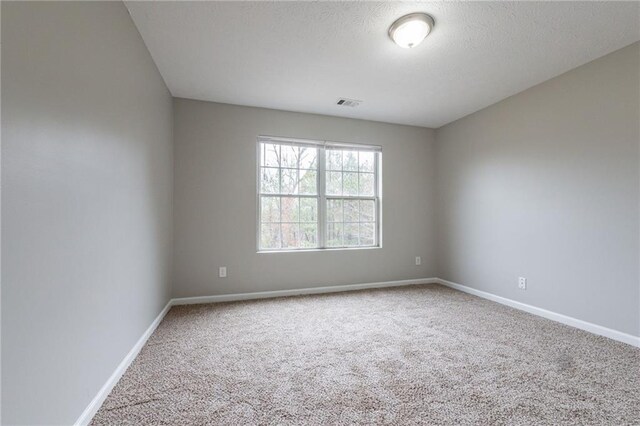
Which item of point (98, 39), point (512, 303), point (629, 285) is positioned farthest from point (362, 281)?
point (98, 39)

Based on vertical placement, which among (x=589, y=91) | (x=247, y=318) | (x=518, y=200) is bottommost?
(x=247, y=318)

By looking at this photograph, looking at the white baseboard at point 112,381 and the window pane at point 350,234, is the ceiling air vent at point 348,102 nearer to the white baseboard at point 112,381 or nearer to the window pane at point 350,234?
the window pane at point 350,234

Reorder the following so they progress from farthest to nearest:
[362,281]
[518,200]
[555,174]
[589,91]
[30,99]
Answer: [362,281] < [518,200] < [555,174] < [589,91] < [30,99]

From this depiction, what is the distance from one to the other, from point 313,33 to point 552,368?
2946 mm

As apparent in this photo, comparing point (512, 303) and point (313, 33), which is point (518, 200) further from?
point (313, 33)

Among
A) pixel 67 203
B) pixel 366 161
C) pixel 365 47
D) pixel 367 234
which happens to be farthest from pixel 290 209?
pixel 67 203

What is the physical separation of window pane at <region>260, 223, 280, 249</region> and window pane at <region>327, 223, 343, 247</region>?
2.38ft

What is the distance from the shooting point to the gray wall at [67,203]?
0.99 meters

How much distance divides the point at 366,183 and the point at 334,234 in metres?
0.91

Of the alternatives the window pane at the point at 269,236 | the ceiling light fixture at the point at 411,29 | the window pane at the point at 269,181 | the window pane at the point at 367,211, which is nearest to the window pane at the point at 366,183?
the window pane at the point at 367,211

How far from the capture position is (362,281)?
4.14m

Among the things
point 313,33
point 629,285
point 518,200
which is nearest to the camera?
point 313,33

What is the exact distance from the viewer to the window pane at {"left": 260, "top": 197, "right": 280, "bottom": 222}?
377cm

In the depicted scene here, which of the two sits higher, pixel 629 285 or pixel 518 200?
pixel 518 200
